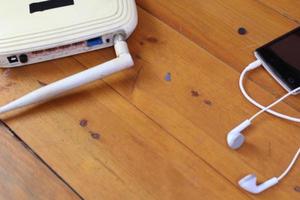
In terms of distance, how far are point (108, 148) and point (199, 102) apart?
16 centimetres

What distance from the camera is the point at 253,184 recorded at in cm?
53

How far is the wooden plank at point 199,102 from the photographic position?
56 cm

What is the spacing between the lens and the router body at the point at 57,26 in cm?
61

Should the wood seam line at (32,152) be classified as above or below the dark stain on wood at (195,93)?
below

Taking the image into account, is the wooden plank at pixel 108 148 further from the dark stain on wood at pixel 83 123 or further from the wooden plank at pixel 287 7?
the wooden plank at pixel 287 7

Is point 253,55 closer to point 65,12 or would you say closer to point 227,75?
Answer: point 227,75

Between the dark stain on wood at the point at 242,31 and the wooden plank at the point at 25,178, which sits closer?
the wooden plank at the point at 25,178

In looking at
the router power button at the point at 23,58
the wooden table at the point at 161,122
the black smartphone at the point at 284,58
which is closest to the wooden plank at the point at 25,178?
the wooden table at the point at 161,122

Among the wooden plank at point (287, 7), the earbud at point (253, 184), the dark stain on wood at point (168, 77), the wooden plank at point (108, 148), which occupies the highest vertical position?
the wooden plank at point (287, 7)

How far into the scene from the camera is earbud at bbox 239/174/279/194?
1.74ft

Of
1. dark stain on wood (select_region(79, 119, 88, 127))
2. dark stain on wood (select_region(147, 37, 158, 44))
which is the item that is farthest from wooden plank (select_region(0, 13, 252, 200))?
dark stain on wood (select_region(147, 37, 158, 44))

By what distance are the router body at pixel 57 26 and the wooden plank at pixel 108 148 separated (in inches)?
1.5

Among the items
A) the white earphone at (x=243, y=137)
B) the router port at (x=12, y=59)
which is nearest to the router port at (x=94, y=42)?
the router port at (x=12, y=59)

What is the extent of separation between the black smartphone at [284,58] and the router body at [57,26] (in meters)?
0.22
